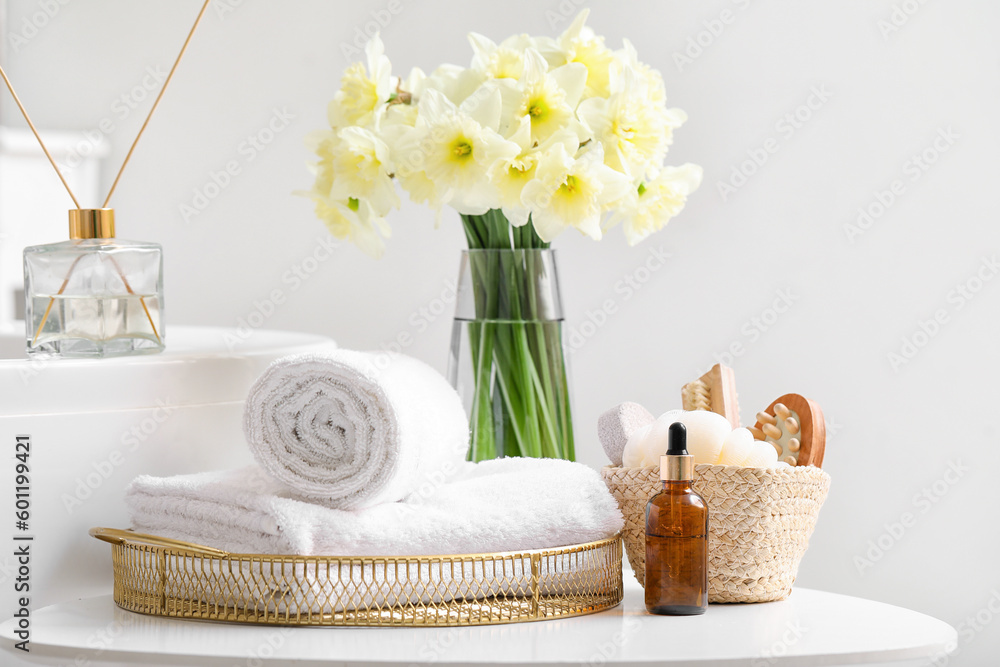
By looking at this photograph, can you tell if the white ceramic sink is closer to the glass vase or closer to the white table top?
the white table top

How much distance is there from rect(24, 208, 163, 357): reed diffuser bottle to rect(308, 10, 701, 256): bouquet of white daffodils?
0.61 ft

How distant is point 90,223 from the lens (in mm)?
822

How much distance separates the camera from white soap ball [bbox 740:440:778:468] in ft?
2.30

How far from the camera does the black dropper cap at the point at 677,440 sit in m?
0.66

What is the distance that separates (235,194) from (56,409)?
29.2 inches

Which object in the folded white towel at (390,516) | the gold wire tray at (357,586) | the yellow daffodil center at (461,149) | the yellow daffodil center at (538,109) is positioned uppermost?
the yellow daffodil center at (538,109)

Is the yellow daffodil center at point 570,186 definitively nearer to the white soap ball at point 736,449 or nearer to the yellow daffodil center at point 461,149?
the yellow daffodil center at point 461,149

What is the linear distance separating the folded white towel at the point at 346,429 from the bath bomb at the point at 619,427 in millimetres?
136

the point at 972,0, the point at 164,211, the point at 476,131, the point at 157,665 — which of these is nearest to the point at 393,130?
the point at 476,131

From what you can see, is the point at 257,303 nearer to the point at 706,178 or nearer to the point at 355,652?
the point at 706,178

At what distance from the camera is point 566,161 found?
79cm

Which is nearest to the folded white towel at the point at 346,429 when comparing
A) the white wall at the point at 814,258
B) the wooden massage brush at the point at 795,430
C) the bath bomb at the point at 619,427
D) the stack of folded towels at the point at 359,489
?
the stack of folded towels at the point at 359,489

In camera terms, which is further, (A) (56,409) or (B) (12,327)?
(B) (12,327)

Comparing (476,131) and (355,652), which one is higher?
(476,131)
